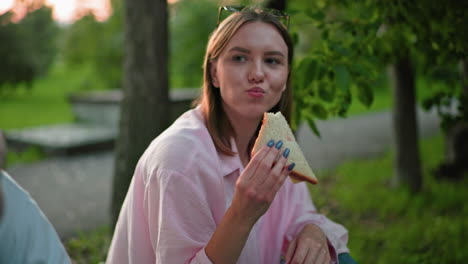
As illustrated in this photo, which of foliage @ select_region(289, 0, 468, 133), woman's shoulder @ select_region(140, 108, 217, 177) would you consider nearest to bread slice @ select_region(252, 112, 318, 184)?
woman's shoulder @ select_region(140, 108, 217, 177)

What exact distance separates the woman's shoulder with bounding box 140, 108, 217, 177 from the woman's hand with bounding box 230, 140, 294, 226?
0.36 metres

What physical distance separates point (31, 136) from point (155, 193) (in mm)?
7891

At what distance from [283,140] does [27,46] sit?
19628 millimetres

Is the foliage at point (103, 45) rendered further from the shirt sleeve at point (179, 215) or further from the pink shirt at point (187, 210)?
the shirt sleeve at point (179, 215)

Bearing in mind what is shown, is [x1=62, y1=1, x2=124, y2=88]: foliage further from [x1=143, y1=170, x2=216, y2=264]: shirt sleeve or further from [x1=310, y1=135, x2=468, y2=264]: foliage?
[x1=143, y1=170, x2=216, y2=264]: shirt sleeve

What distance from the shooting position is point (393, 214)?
17.1 ft

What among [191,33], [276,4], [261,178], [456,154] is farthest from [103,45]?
[261,178]

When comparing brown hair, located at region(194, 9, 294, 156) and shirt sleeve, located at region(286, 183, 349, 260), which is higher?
brown hair, located at region(194, 9, 294, 156)

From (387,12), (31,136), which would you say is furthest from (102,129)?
(387,12)

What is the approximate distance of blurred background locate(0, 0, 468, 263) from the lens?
2.83 meters

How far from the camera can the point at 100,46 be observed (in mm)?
17859

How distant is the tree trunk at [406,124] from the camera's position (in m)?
5.65

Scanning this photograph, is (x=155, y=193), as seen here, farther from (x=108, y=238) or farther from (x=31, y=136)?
(x=31, y=136)

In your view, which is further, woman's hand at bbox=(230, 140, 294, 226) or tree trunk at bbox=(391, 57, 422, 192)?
tree trunk at bbox=(391, 57, 422, 192)
